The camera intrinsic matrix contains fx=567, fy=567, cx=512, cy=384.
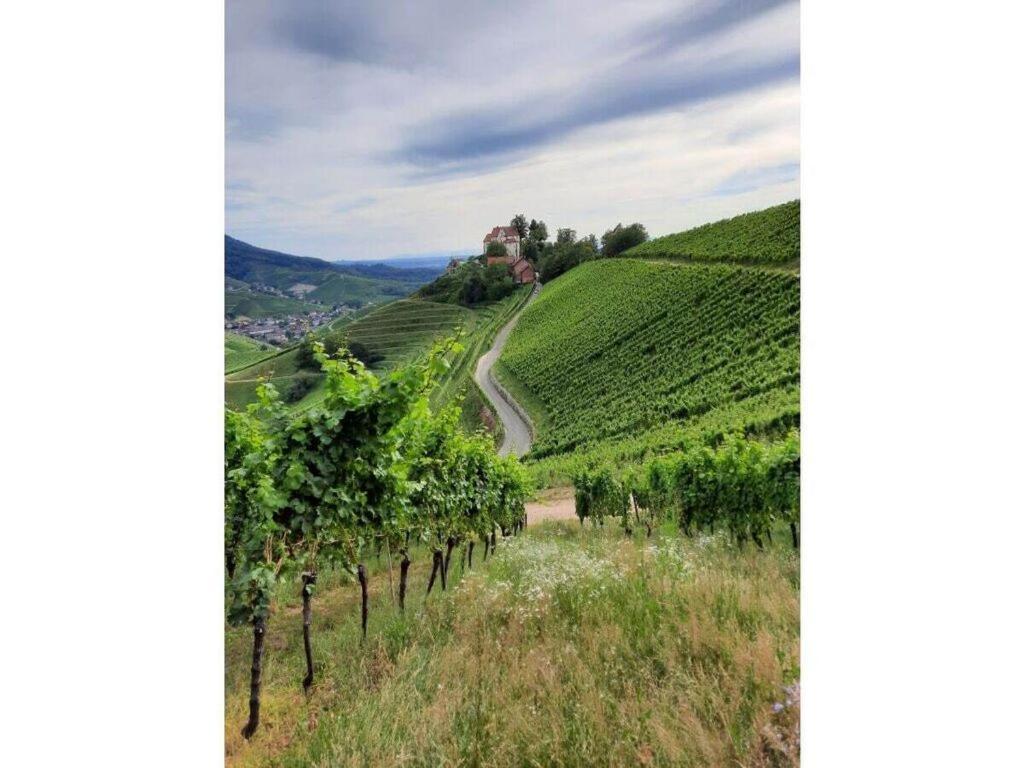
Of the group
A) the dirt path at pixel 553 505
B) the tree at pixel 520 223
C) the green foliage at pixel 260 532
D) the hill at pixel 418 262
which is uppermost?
the tree at pixel 520 223

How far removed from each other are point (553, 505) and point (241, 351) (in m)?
11.0

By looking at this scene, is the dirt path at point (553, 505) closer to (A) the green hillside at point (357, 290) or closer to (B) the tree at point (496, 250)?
(B) the tree at point (496, 250)

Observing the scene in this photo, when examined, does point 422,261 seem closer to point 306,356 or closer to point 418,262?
point 418,262

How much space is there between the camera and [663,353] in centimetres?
577

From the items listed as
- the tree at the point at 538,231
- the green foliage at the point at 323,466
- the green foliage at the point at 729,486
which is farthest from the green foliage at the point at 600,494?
the tree at the point at 538,231

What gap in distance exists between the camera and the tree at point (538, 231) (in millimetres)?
3250

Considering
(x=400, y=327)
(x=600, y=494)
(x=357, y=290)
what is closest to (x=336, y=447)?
(x=400, y=327)

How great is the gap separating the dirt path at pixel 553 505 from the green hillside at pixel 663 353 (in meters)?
2.56

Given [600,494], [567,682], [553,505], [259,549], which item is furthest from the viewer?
[553,505]

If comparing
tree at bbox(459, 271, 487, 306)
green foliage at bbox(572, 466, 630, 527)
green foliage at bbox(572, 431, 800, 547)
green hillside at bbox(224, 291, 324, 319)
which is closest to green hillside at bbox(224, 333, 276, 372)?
green hillside at bbox(224, 291, 324, 319)

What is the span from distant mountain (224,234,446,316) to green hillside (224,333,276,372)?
0.49 feet
